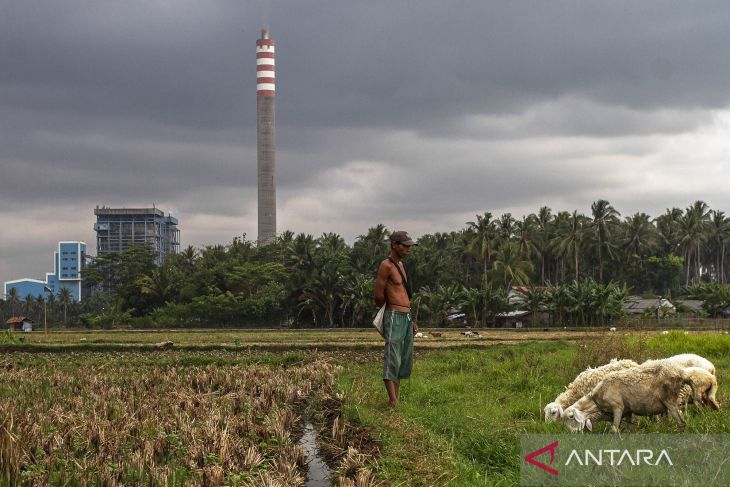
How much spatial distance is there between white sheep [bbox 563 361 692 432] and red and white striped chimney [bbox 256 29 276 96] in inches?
3559

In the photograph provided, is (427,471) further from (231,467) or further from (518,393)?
(518,393)

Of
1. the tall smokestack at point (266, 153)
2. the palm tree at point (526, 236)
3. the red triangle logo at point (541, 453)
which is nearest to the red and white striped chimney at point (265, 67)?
the tall smokestack at point (266, 153)

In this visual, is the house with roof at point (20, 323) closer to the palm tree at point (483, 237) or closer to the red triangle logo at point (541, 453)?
the palm tree at point (483, 237)

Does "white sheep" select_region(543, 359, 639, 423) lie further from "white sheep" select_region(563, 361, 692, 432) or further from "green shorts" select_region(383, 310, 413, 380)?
"green shorts" select_region(383, 310, 413, 380)

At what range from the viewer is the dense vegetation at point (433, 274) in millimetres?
48031

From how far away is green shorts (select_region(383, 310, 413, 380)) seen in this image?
8.44 metres

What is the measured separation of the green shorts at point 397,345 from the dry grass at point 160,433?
3.16 feet

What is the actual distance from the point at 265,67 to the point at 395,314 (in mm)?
91866

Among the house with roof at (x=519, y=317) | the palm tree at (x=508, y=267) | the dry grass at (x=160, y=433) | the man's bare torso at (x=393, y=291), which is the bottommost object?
the house with roof at (x=519, y=317)

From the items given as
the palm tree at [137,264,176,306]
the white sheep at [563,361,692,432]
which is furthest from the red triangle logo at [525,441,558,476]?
the palm tree at [137,264,176,306]

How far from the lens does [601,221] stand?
6575 centimetres

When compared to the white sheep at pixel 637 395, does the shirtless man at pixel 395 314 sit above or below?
above

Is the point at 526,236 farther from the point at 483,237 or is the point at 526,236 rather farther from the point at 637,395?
→ the point at 637,395

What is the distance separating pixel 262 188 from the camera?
90750 millimetres
